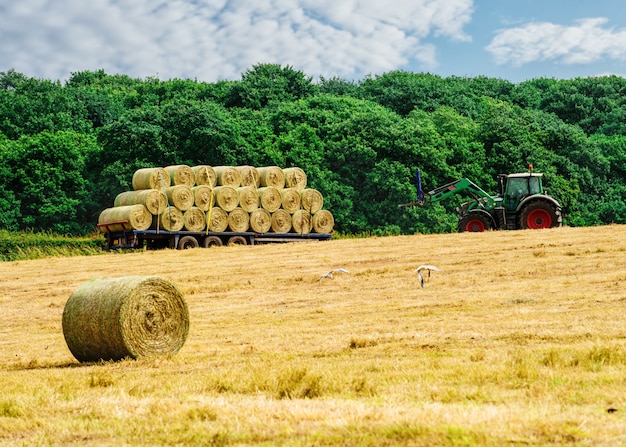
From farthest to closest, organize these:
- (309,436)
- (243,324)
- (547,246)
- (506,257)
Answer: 1. (547,246)
2. (506,257)
3. (243,324)
4. (309,436)

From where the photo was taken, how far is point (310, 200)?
4100 centimetres

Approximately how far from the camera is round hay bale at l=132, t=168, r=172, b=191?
120ft

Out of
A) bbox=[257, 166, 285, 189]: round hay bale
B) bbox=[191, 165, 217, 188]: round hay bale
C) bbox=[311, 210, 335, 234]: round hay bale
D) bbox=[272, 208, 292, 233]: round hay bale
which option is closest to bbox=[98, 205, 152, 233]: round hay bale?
bbox=[191, 165, 217, 188]: round hay bale

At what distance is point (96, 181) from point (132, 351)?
4155 centimetres

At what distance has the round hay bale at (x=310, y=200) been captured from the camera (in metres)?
40.8

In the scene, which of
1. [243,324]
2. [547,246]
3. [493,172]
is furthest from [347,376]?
[493,172]

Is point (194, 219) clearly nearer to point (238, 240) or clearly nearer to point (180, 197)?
point (180, 197)

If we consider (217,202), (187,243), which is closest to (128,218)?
(187,243)

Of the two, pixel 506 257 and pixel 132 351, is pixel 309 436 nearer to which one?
pixel 132 351

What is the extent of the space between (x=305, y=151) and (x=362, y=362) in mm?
42941

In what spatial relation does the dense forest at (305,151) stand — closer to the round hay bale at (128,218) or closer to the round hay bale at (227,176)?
the round hay bale at (227,176)

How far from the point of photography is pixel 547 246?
25.4m

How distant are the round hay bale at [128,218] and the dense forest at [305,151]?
12.4 meters

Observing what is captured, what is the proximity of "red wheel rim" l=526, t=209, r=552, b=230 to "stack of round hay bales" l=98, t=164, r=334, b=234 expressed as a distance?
11260mm
